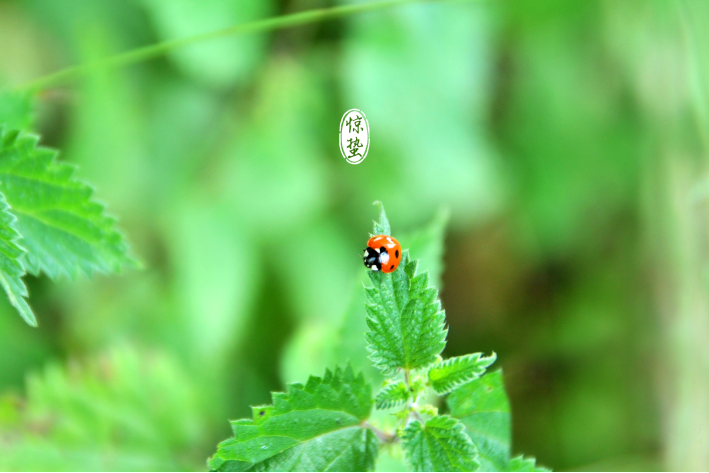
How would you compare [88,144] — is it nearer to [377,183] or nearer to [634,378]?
[377,183]

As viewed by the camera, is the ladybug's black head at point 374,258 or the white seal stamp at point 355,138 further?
the white seal stamp at point 355,138

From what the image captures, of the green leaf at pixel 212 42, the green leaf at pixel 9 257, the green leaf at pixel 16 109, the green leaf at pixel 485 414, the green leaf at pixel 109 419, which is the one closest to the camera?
the green leaf at pixel 9 257

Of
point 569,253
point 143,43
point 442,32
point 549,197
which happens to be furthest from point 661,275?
point 143,43

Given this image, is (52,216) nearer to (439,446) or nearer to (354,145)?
(354,145)

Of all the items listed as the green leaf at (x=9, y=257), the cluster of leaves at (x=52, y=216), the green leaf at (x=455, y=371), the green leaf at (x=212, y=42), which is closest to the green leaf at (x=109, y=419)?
the cluster of leaves at (x=52, y=216)

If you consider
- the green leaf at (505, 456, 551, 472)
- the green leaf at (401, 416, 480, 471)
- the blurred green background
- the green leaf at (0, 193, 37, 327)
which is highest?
the blurred green background

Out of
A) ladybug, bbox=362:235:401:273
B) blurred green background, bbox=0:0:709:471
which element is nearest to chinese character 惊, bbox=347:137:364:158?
ladybug, bbox=362:235:401:273

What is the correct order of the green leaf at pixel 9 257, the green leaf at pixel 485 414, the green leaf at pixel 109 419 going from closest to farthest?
the green leaf at pixel 9 257 → the green leaf at pixel 485 414 → the green leaf at pixel 109 419

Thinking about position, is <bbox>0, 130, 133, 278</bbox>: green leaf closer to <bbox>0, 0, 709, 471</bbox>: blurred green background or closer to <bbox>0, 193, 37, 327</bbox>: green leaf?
<bbox>0, 193, 37, 327</bbox>: green leaf

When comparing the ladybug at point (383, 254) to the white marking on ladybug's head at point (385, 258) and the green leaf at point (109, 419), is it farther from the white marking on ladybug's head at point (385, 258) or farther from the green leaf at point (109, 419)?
the green leaf at point (109, 419)
